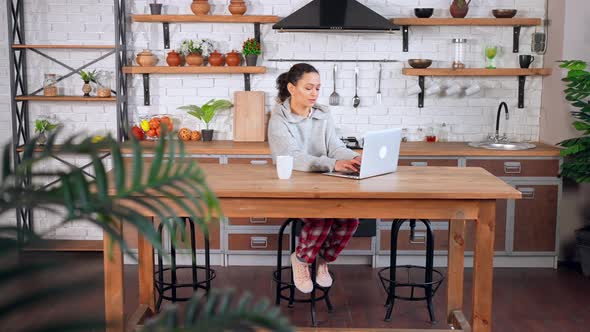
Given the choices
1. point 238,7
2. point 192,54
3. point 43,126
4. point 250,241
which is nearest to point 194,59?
point 192,54

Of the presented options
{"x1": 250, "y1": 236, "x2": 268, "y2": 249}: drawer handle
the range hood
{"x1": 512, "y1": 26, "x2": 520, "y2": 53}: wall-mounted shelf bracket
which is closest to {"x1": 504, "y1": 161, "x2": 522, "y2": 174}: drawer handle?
{"x1": 512, "y1": 26, "x2": 520, "y2": 53}: wall-mounted shelf bracket

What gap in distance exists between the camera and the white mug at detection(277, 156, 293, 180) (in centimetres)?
327

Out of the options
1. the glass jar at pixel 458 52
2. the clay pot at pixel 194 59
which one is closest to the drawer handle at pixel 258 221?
the clay pot at pixel 194 59

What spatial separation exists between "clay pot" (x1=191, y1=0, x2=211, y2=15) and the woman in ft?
5.00

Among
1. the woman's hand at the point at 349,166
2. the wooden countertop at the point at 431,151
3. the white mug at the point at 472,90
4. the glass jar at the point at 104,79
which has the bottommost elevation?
the wooden countertop at the point at 431,151

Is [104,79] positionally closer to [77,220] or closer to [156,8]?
[156,8]

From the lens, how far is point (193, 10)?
5273 millimetres

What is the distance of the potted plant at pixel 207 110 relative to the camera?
5391 mm

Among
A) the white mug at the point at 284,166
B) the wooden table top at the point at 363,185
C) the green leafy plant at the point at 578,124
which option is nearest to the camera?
the wooden table top at the point at 363,185

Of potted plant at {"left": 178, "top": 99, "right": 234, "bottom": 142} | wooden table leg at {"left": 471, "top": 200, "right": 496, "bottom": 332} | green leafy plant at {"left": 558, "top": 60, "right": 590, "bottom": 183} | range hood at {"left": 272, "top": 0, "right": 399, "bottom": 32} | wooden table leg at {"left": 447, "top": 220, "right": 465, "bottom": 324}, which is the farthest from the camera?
potted plant at {"left": 178, "top": 99, "right": 234, "bottom": 142}

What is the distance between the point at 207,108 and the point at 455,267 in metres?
2.44

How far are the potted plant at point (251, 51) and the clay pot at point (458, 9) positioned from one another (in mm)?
1489

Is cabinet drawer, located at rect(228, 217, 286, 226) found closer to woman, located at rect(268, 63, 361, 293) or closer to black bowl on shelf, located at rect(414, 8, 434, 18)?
woman, located at rect(268, 63, 361, 293)

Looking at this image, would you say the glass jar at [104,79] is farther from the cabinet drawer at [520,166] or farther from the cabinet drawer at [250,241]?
the cabinet drawer at [520,166]
